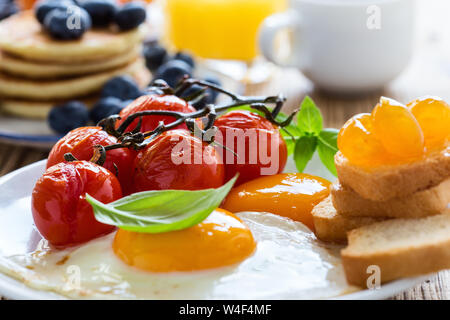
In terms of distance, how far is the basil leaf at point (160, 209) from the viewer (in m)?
1.37

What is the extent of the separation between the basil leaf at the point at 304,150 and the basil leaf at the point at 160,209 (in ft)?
1.91

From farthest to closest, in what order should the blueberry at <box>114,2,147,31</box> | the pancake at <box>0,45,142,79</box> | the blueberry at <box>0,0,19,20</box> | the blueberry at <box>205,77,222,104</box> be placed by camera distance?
1. the blueberry at <box>0,0,19,20</box>
2. the blueberry at <box>114,2,147,31</box>
3. the pancake at <box>0,45,142,79</box>
4. the blueberry at <box>205,77,222,104</box>

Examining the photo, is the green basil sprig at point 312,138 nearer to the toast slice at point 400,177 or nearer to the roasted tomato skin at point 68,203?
the toast slice at point 400,177

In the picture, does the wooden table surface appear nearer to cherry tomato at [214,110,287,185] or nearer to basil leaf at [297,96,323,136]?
basil leaf at [297,96,323,136]

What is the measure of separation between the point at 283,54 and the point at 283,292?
2.88 meters

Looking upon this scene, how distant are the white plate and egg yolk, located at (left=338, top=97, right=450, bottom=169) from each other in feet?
0.92

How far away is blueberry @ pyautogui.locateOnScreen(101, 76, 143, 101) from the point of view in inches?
114

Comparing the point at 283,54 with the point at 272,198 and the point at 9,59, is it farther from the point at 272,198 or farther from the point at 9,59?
the point at 272,198

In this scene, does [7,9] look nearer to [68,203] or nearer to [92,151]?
[92,151]

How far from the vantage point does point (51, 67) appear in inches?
118

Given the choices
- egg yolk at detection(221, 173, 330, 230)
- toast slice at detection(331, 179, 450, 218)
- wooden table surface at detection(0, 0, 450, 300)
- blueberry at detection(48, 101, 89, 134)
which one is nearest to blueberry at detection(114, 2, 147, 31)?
blueberry at detection(48, 101, 89, 134)

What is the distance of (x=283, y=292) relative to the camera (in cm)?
132

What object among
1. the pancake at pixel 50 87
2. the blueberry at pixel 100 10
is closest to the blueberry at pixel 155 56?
the blueberry at pixel 100 10

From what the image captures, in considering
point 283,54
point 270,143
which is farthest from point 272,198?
point 283,54
